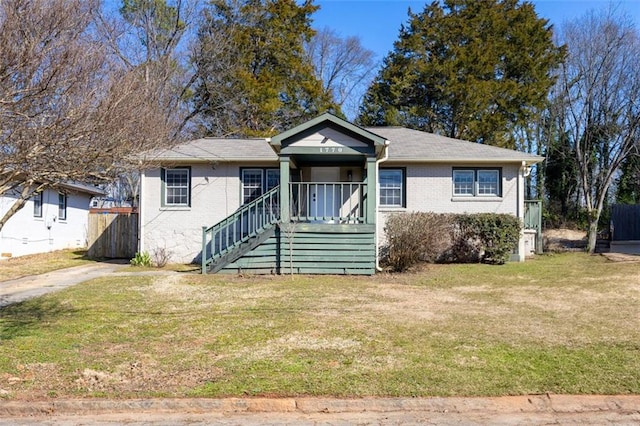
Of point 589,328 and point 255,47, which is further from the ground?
point 255,47

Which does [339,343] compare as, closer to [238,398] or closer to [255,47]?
[238,398]

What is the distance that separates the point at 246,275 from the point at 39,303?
4.90 m

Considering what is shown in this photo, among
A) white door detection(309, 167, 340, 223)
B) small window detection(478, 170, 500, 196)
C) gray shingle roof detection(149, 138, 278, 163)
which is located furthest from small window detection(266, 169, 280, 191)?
small window detection(478, 170, 500, 196)

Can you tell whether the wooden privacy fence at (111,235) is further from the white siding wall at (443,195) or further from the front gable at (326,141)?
the white siding wall at (443,195)

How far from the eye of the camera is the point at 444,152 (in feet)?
54.9

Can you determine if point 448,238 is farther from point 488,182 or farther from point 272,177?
point 272,177

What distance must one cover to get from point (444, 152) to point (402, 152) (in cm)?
138

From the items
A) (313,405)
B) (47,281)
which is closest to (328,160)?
(47,281)

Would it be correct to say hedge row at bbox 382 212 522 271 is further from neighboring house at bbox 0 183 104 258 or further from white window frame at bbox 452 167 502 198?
neighboring house at bbox 0 183 104 258

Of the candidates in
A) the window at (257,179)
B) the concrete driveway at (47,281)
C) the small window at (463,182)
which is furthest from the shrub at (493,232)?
the concrete driveway at (47,281)

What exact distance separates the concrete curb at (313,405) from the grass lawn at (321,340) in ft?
0.45

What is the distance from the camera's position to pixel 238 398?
15.6ft

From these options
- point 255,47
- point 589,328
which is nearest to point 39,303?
point 589,328

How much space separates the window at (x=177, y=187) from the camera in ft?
55.5
